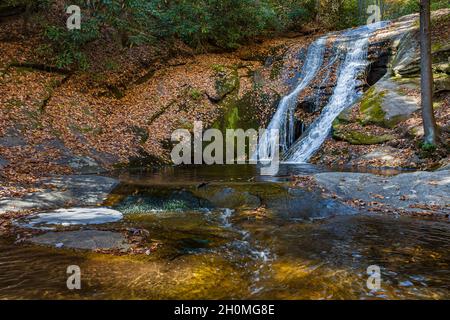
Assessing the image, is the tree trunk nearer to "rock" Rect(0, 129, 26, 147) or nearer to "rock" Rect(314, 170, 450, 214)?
"rock" Rect(314, 170, 450, 214)

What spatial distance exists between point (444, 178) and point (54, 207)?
8.25 meters

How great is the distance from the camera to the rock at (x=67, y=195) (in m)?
6.89

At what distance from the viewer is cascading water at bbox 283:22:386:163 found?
554 inches

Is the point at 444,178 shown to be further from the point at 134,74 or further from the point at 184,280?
the point at 134,74

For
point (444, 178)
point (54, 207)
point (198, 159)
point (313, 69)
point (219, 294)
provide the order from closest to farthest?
1. point (219, 294)
2. point (54, 207)
3. point (444, 178)
4. point (198, 159)
5. point (313, 69)

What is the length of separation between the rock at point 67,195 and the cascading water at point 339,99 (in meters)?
7.57

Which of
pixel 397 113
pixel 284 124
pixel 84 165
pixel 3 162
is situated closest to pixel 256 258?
pixel 3 162

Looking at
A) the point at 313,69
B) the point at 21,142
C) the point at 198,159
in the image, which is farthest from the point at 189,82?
the point at 21,142

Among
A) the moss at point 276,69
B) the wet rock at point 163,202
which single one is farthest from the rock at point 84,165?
the moss at point 276,69

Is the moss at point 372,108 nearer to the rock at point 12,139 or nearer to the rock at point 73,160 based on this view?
the rock at point 73,160

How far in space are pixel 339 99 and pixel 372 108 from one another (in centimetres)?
229

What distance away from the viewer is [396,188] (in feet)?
25.9

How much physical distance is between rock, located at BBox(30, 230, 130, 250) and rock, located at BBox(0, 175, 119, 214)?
5.89ft

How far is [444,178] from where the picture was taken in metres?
7.88
